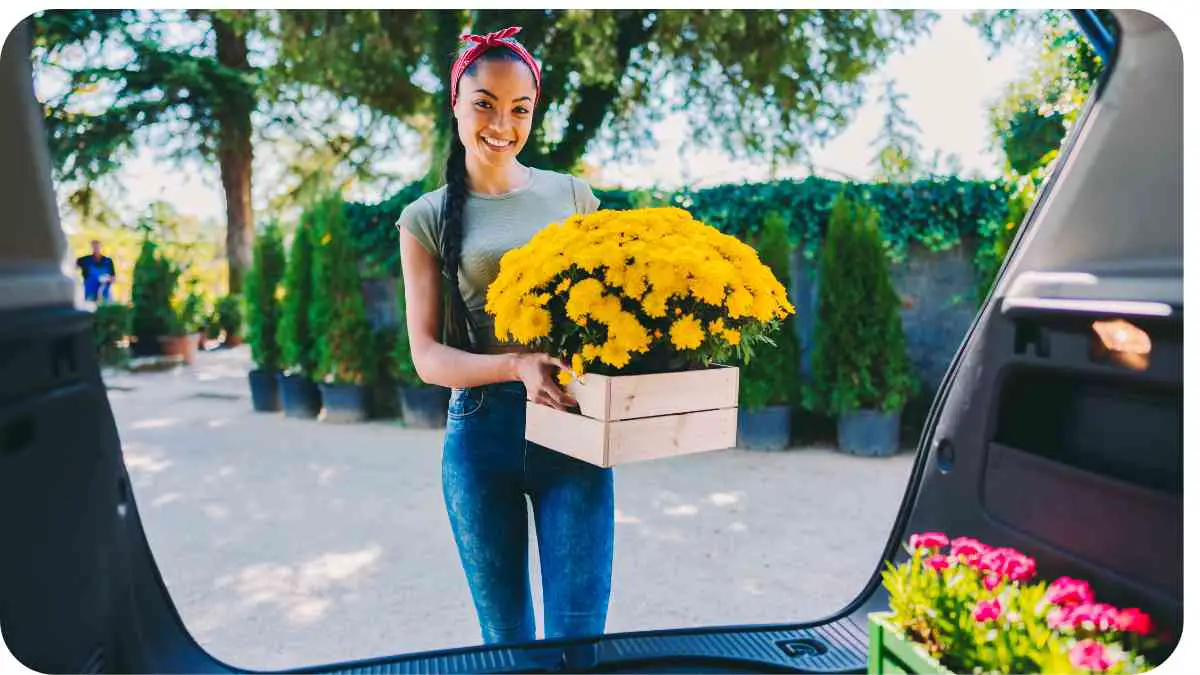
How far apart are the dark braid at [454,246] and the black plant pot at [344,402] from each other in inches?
217

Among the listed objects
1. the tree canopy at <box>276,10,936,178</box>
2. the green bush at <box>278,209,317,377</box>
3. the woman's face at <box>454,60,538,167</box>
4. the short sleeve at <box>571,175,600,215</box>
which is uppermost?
the tree canopy at <box>276,10,936,178</box>

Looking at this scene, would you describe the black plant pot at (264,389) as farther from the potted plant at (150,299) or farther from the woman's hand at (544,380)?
the woman's hand at (544,380)

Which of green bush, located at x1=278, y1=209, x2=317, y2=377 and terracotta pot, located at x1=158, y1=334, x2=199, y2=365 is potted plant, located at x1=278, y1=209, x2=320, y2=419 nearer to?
green bush, located at x1=278, y1=209, x2=317, y2=377

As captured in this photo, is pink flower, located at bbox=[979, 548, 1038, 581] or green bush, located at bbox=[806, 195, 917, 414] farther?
green bush, located at bbox=[806, 195, 917, 414]

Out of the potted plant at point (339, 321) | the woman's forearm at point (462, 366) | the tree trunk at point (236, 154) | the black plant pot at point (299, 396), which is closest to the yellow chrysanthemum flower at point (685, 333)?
the woman's forearm at point (462, 366)

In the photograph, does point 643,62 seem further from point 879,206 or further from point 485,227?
point 485,227

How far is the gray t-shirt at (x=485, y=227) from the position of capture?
1.44m

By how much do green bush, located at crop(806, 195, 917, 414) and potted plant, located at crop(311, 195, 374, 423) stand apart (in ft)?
13.1

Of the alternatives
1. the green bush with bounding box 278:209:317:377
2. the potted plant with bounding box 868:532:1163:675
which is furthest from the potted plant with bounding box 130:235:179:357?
the potted plant with bounding box 868:532:1163:675

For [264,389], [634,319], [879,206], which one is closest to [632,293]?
[634,319]

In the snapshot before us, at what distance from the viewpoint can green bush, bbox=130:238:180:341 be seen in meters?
9.35

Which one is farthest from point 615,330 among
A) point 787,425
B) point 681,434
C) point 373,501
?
point 787,425

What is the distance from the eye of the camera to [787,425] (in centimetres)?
561
